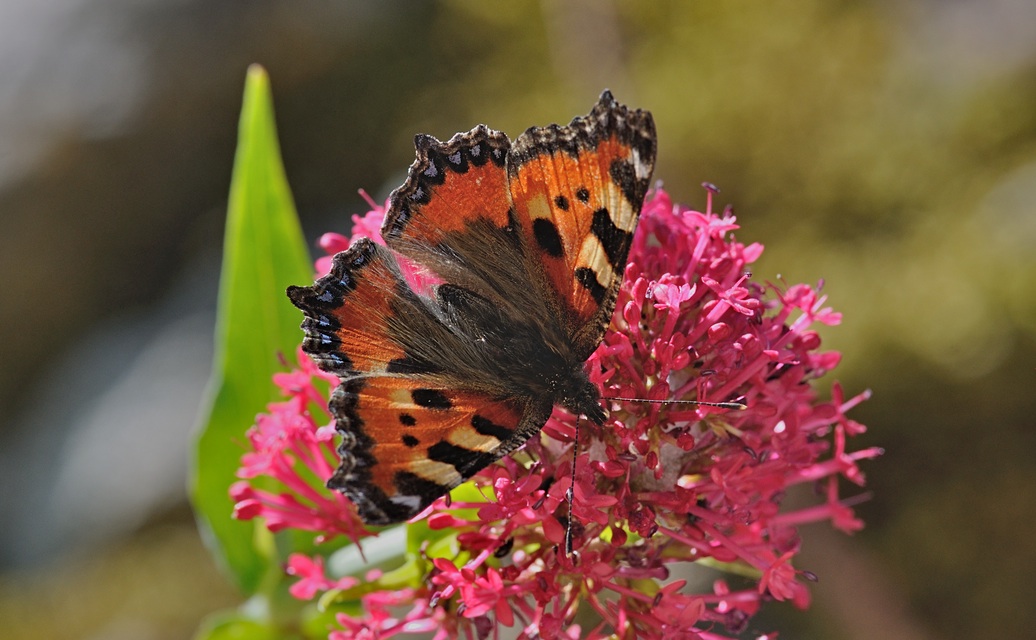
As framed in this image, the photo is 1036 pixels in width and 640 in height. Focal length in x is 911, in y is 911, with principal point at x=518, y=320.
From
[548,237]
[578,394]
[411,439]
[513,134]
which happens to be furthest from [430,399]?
[513,134]

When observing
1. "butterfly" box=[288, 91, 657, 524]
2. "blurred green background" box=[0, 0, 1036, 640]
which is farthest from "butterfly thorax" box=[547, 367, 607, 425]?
"blurred green background" box=[0, 0, 1036, 640]

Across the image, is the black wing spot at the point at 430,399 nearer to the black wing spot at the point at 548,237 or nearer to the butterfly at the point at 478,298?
the butterfly at the point at 478,298

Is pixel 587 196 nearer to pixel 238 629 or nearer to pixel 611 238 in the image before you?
pixel 611 238

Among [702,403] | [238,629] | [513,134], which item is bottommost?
[238,629]

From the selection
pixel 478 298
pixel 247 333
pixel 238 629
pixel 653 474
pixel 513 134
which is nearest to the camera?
pixel 653 474

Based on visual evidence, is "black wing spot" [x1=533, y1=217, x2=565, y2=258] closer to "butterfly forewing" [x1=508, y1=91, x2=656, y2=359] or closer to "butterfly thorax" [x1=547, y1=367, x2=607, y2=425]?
"butterfly forewing" [x1=508, y1=91, x2=656, y2=359]

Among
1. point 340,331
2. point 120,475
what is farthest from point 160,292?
point 340,331

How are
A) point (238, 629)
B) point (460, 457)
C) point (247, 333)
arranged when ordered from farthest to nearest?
point (247, 333), point (238, 629), point (460, 457)
